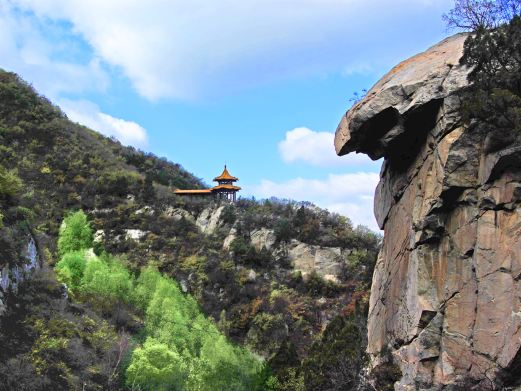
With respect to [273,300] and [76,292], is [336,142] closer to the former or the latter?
[76,292]

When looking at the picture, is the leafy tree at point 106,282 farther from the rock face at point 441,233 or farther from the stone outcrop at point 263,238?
the rock face at point 441,233

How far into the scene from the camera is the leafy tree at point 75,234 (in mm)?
48500

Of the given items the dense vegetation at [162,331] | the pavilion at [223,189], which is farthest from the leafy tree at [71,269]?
the pavilion at [223,189]

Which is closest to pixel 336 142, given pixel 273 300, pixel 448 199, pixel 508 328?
pixel 448 199

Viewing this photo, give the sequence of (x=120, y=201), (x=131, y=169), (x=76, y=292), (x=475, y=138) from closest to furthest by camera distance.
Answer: (x=475, y=138)
(x=76, y=292)
(x=120, y=201)
(x=131, y=169)

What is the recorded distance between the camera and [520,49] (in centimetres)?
1638

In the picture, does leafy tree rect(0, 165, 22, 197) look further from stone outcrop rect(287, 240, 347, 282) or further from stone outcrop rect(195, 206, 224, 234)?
stone outcrop rect(287, 240, 347, 282)

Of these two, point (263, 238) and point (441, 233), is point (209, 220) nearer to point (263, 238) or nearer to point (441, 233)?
point (263, 238)

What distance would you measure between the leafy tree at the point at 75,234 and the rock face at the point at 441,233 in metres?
33.6

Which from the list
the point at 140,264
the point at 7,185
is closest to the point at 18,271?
the point at 7,185

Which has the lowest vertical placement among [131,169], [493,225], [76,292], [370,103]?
[76,292]

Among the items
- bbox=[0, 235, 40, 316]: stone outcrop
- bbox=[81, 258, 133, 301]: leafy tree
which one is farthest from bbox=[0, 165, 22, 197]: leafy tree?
bbox=[81, 258, 133, 301]: leafy tree

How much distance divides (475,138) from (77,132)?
65183mm

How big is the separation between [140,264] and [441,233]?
37.0 metres
